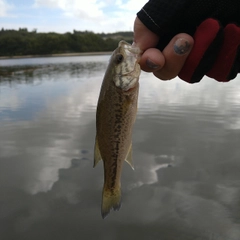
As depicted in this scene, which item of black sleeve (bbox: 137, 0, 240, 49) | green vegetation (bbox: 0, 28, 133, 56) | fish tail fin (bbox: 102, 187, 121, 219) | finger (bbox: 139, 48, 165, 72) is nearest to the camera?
black sleeve (bbox: 137, 0, 240, 49)

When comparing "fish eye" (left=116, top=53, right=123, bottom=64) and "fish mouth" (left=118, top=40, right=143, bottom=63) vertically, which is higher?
"fish mouth" (left=118, top=40, right=143, bottom=63)

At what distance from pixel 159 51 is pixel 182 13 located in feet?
0.98

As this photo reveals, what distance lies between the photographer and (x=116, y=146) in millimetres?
2607

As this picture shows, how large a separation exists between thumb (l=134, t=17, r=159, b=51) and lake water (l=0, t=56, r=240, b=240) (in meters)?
3.65

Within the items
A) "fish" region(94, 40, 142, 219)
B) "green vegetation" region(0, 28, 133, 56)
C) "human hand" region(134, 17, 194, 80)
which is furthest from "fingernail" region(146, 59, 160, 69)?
"green vegetation" region(0, 28, 133, 56)

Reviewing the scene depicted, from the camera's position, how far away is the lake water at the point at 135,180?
16.8 ft

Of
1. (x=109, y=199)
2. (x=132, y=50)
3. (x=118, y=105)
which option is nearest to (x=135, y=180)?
(x=109, y=199)

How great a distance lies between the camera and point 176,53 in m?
2.07

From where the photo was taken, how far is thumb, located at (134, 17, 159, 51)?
6.67 ft

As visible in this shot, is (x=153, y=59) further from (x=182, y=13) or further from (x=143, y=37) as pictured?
(x=182, y=13)

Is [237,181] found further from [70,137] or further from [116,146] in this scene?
[70,137]

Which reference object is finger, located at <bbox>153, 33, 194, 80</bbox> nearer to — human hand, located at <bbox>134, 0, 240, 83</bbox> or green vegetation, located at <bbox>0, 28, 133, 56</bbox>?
human hand, located at <bbox>134, 0, 240, 83</bbox>

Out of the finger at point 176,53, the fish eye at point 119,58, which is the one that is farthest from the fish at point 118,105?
the finger at point 176,53

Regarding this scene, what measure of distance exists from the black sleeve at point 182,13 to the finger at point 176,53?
0.09 m
